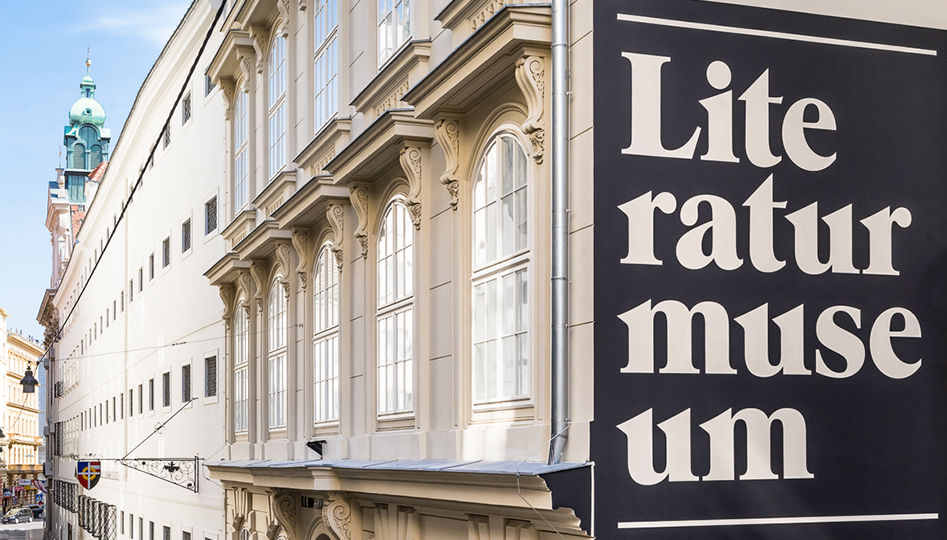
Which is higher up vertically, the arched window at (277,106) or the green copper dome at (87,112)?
the green copper dome at (87,112)

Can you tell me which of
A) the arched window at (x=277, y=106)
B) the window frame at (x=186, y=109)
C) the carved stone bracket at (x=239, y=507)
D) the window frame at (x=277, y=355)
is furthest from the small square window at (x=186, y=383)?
the arched window at (x=277, y=106)

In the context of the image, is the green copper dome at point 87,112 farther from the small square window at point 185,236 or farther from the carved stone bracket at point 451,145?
the carved stone bracket at point 451,145

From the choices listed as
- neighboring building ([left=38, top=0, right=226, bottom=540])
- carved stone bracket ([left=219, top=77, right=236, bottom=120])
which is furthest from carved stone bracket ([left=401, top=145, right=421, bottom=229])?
carved stone bracket ([left=219, top=77, right=236, bottom=120])

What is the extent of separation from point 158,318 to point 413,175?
20993mm

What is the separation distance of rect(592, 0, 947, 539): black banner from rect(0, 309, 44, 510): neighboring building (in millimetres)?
117690

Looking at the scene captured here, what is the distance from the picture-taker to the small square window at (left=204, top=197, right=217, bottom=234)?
2545 centimetres

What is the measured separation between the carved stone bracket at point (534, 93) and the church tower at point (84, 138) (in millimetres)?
106113

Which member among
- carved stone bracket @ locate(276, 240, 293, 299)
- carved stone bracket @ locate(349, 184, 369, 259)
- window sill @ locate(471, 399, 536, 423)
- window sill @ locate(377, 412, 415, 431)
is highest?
carved stone bracket @ locate(349, 184, 369, 259)

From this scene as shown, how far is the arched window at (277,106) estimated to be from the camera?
19.3 metres

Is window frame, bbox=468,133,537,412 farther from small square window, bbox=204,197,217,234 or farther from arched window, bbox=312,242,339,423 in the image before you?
small square window, bbox=204,197,217,234

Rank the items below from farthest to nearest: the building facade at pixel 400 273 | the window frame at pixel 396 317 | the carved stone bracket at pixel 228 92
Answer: the carved stone bracket at pixel 228 92
the window frame at pixel 396 317
the building facade at pixel 400 273

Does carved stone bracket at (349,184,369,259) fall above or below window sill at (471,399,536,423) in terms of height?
above


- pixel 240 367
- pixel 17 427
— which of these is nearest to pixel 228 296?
pixel 240 367

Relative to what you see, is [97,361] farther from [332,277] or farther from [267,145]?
A: [332,277]
